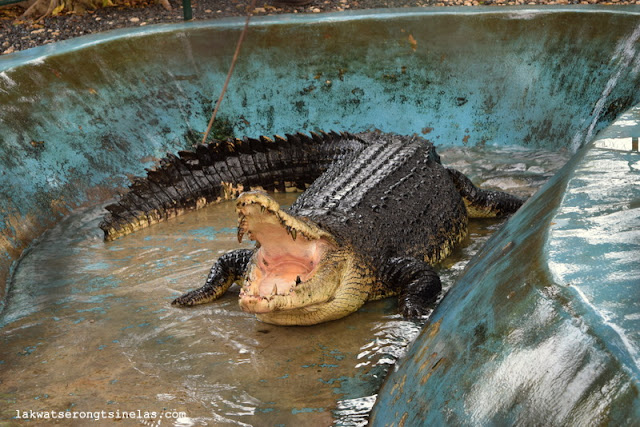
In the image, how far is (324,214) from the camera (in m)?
3.20

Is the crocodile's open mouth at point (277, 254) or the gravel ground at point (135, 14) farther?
the gravel ground at point (135, 14)

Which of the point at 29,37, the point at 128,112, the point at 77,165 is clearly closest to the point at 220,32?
the point at 128,112

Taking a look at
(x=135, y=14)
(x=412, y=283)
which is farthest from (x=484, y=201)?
(x=135, y=14)

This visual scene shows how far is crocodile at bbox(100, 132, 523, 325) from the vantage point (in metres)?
2.79

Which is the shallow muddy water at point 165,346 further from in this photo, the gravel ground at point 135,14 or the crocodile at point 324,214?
the gravel ground at point 135,14

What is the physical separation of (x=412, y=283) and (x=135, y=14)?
5030 millimetres

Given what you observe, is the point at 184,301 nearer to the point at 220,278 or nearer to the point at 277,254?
the point at 220,278

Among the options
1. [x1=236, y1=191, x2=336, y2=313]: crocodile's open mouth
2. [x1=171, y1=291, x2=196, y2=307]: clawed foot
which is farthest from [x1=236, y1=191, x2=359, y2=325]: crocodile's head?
[x1=171, y1=291, x2=196, y2=307]: clawed foot

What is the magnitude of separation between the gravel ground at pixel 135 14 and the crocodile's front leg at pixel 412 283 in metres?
4.35

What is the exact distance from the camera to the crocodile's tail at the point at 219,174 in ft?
13.1

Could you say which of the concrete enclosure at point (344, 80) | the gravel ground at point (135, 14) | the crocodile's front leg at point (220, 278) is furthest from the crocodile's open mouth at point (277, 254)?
the gravel ground at point (135, 14)

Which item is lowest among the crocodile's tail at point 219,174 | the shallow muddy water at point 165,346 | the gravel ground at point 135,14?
the shallow muddy water at point 165,346

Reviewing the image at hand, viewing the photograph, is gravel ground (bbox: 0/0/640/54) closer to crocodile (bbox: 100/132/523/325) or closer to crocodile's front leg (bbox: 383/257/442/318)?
crocodile (bbox: 100/132/523/325)

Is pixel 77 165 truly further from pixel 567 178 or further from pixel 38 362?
pixel 567 178
